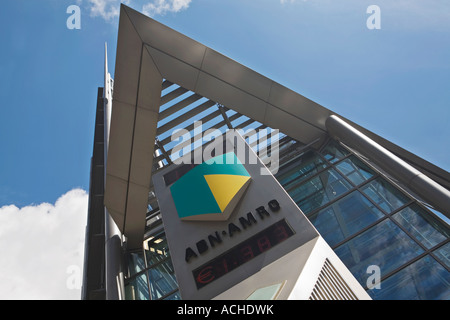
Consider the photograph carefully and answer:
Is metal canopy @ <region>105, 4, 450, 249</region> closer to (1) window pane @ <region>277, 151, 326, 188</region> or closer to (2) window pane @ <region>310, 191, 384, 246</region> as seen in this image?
(1) window pane @ <region>277, 151, 326, 188</region>

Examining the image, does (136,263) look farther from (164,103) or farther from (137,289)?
(164,103)

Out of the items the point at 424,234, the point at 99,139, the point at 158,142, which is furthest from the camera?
the point at 99,139

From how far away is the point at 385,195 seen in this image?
40.8 ft

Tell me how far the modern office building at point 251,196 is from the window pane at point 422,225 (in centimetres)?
4

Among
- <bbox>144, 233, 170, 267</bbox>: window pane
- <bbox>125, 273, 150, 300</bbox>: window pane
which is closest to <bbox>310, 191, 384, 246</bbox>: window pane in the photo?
<bbox>144, 233, 170, 267</bbox>: window pane

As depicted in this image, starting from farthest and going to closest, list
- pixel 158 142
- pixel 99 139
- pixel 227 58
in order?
pixel 99 139 → pixel 158 142 → pixel 227 58

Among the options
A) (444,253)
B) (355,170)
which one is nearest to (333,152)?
(355,170)

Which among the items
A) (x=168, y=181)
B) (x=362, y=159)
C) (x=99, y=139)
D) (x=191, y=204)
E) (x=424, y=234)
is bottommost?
(x=424, y=234)

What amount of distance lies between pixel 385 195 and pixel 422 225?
1.67 meters

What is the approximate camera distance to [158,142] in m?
15.6
